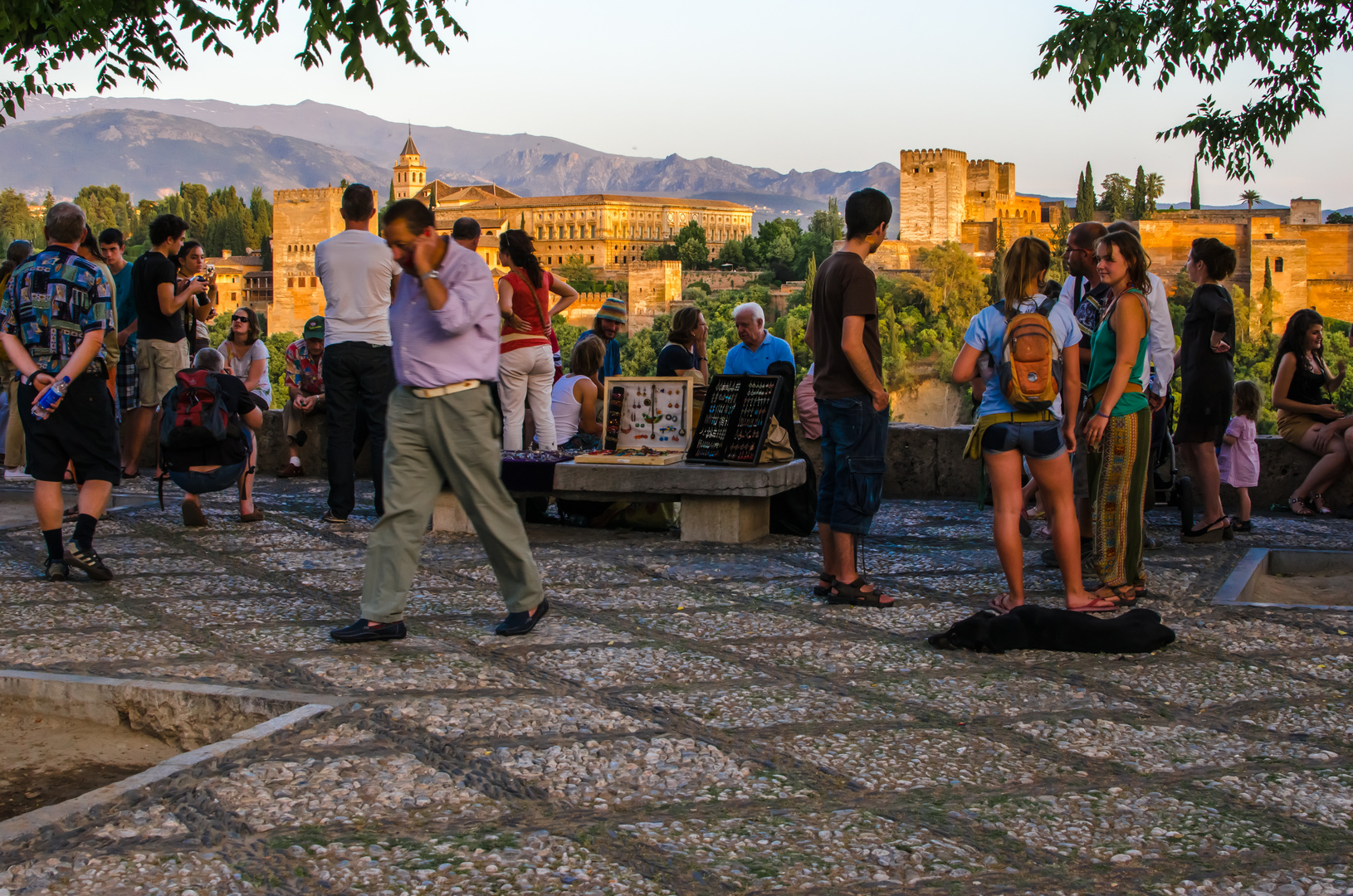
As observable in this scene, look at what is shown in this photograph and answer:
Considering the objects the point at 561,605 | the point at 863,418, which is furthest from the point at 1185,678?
the point at 561,605

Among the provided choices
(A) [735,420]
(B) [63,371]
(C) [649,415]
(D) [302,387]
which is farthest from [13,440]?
(A) [735,420]

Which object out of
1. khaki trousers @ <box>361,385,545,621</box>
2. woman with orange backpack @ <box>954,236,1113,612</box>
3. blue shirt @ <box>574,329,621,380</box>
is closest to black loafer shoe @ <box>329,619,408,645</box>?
khaki trousers @ <box>361,385,545,621</box>

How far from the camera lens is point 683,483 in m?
6.29

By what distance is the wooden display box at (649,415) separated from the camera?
6812 millimetres

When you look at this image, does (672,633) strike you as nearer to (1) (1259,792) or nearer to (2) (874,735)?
(2) (874,735)

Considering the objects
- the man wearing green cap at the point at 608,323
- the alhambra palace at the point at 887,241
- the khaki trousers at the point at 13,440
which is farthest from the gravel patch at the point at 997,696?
the alhambra palace at the point at 887,241

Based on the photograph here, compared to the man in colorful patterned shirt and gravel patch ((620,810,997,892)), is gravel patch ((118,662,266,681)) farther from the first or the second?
gravel patch ((620,810,997,892))

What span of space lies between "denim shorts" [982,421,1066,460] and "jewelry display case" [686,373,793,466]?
1838 mm

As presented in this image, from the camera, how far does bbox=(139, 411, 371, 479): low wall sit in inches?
365

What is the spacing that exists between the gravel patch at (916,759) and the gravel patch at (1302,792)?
40 cm

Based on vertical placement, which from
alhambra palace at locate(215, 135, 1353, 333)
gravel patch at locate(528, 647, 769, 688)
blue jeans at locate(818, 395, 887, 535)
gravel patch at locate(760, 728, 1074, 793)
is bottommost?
gravel patch at locate(760, 728, 1074, 793)

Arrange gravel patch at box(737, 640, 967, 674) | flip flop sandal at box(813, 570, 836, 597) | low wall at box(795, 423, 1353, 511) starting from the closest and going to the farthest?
gravel patch at box(737, 640, 967, 674) → flip flop sandal at box(813, 570, 836, 597) → low wall at box(795, 423, 1353, 511)

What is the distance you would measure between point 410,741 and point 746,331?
13.9ft

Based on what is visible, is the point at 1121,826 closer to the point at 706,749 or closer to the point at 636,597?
the point at 706,749
